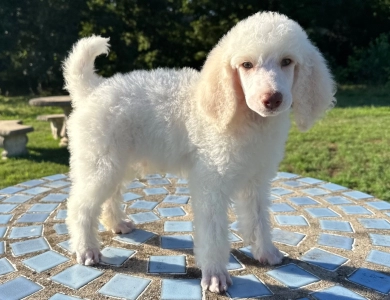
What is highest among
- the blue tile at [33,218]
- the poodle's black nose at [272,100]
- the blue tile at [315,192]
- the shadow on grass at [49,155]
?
the poodle's black nose at [272,100]

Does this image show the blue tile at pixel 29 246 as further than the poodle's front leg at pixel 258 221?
Yes

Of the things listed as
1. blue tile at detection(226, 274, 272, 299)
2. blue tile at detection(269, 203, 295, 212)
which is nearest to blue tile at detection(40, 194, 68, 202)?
blue tile at detection(269, 203, 295, 212)

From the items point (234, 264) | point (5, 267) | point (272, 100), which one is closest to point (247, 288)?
point (234, 264)


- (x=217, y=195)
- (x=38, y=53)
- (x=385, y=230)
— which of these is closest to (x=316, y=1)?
(x=38, y=53)

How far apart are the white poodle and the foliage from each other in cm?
1372

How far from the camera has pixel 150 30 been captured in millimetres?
17938

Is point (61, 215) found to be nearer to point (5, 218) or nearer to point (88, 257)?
point (5, 218)

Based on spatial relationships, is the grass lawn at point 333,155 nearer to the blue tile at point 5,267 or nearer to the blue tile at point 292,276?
the blue tile at point 292,276

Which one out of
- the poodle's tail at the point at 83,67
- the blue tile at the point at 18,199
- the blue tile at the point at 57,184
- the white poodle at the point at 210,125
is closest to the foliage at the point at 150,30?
the blue tile at the point at 57,184

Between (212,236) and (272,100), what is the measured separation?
1068 millimetres

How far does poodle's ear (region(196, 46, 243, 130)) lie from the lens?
272 centimetres

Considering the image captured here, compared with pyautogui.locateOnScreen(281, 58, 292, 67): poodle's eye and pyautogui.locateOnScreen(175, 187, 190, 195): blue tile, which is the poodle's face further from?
pyautogui.locateOnScreen(175, 187, 190, 195): blue tile

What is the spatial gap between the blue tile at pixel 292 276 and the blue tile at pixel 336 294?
139mm

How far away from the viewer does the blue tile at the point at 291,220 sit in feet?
13.4
